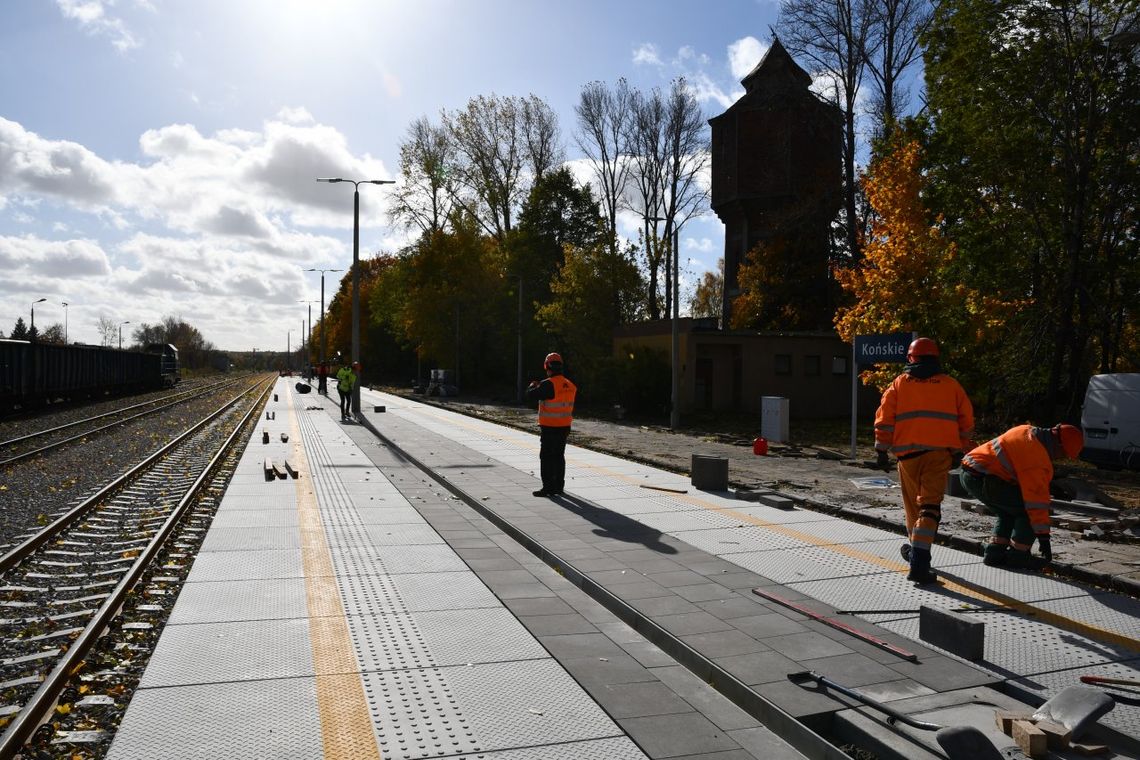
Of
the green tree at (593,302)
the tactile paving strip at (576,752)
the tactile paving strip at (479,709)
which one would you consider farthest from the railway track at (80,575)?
the green tree at (593,302)

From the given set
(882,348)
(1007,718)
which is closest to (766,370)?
(882,348)

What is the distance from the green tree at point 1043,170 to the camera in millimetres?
17484

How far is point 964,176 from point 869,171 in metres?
9.82

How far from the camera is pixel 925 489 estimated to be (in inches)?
261

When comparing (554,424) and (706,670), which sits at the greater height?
(554,424)

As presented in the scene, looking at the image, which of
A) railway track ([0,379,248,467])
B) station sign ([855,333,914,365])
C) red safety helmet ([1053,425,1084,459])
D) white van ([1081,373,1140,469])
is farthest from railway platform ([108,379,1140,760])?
railway track ([0,379,248,467])

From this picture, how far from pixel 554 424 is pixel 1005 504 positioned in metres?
5.48

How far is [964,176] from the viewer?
19422 mm

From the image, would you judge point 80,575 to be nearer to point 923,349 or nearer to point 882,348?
point 923,349

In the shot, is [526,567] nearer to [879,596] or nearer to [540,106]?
[879,596]

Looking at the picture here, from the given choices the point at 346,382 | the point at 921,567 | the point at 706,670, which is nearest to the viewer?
the point at 706,670

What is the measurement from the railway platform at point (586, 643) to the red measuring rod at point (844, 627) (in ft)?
0.06

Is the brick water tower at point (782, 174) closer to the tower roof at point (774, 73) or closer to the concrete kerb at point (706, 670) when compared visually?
the tower roof at point (774, 73)

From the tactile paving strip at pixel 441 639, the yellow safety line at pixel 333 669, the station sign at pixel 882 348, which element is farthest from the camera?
the station sign at pixel 882 348
